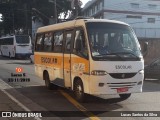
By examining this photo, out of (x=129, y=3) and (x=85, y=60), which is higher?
(x=129, y=3)

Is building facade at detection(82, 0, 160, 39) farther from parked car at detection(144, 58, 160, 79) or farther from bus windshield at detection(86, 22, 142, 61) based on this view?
bus windshield at detection(86, 22, 142, 61)

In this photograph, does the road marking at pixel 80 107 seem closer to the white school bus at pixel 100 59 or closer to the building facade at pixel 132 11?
the white school bus at pixel 100 59

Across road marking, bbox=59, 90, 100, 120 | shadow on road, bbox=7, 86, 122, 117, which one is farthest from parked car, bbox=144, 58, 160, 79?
road marking, bbox=59, 90, 100, 120

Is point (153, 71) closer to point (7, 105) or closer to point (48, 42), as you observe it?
point (48, 42)

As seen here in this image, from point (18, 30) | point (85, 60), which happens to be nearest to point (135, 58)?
point (85, 60)

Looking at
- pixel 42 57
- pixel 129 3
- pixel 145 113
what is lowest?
pixel 145 113

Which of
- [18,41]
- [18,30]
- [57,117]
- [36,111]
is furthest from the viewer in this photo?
[18,30]

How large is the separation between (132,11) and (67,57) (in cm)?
5590

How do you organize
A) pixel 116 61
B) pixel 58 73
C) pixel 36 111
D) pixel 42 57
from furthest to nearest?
pixel 42 57 → pixel 58 73 → pixel 116 61 → pixel 36 111

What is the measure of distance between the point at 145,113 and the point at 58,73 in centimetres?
438

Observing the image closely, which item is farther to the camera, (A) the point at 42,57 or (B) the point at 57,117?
(A) the point at 42,57

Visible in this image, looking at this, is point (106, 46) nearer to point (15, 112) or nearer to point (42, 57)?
point (15, 112)

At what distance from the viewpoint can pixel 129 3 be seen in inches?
2603

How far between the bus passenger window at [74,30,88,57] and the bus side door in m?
0.54
